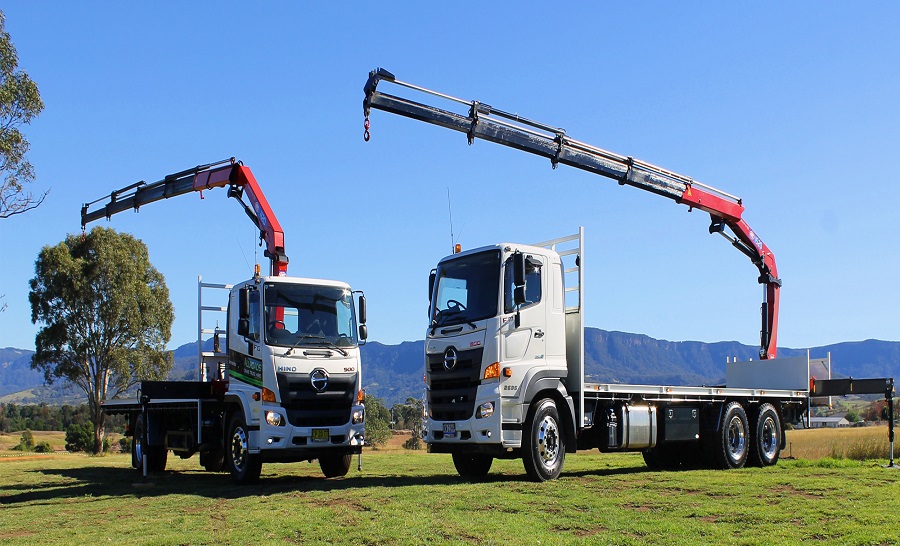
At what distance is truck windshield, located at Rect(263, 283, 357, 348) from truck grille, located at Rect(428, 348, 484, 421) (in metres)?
2.01

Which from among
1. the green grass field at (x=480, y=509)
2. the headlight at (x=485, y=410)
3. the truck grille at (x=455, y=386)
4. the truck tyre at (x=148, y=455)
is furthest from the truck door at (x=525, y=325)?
the truck tyre at (x=148, y=455)

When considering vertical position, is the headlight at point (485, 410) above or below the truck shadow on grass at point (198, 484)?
above

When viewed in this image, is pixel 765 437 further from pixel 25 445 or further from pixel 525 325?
pixel 25 445

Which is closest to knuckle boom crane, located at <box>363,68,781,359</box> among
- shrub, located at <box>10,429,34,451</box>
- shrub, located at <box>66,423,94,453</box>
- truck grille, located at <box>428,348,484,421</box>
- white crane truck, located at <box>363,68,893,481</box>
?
white crane truck, located at <box>363,68,893,481</box>

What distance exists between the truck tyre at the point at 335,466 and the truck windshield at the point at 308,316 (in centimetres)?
263

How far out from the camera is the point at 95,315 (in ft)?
148

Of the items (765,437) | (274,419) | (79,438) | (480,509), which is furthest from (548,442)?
(79,438)

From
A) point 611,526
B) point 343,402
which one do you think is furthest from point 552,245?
point 611,526

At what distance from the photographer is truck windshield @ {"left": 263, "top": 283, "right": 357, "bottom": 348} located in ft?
49.8

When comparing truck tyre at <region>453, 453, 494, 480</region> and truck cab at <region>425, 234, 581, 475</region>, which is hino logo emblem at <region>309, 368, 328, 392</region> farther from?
truck tyre at <region>453, 453, 494, 480</region>

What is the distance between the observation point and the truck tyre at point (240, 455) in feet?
49.4

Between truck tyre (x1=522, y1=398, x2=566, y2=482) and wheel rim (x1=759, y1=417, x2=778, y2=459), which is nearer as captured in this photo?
truck tyre (x1=522, y1=398, x2=566, y2=482)

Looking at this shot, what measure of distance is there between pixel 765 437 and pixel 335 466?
915cm

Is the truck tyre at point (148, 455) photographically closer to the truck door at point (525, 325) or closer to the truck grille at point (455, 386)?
the truck grille at point (455, 386)
